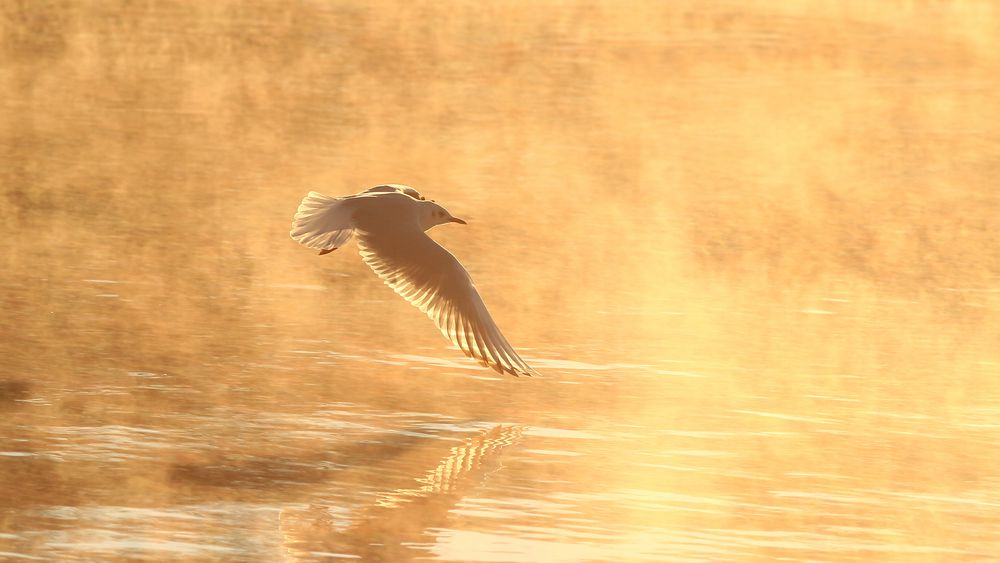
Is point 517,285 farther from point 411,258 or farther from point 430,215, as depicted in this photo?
point 411,258

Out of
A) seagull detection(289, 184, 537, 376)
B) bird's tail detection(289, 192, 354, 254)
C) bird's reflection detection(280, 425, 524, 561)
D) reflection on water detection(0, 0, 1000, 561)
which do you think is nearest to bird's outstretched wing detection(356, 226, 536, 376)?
seagull detection(289, 184, 537, 376)

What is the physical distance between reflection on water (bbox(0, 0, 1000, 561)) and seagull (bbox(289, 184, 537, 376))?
0.97 feet

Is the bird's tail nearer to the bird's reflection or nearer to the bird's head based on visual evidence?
the bird's head

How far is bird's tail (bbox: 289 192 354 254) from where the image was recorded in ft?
21.2

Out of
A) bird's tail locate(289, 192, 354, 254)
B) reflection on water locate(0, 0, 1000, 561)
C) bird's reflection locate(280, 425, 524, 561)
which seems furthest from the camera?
bird's tail locate(289, 192, 354, 254)

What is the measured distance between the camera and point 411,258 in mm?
6594

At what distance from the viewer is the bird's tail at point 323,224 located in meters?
6.46

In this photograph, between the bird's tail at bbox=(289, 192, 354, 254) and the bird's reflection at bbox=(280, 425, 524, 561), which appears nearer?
the bird's reflection at bbox=(280, 425, 524, 561)

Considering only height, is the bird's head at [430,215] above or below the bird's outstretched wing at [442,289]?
above

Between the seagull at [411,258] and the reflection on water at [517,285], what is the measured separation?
0.97 feet

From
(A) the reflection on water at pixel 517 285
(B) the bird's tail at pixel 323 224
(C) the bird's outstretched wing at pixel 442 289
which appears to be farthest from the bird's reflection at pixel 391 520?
(B) the bird's tail at pixel 323 224

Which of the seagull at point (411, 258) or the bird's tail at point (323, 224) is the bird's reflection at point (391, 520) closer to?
the seagull at point (411, 258)

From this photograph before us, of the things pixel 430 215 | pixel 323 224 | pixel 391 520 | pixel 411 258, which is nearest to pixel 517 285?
pixel 430 215

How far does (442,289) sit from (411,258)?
15 centimetres
